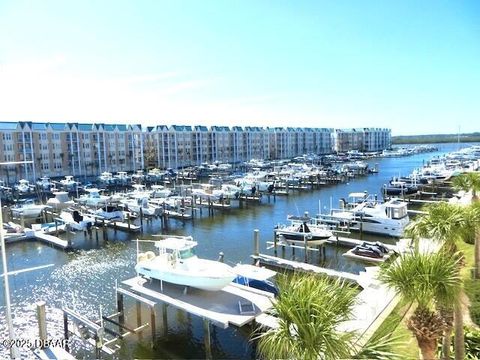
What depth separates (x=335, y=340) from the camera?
6.26 m

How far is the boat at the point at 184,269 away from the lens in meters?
17.0

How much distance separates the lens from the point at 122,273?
25141mm

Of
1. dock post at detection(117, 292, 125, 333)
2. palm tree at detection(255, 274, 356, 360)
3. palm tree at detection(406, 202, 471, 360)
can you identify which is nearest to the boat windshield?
dock post at detection(117, 292, 125, 333)

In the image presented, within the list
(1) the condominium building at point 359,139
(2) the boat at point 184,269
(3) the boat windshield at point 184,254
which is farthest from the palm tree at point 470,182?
(1) the condominium building at point 359,139

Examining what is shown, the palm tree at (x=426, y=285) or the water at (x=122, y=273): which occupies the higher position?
the palm tree at (x=426, y=285)

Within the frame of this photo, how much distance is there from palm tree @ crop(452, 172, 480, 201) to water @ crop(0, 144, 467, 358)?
7.98 m

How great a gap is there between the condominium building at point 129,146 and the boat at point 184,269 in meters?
61.2

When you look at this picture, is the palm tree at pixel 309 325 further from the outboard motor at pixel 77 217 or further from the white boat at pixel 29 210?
the white boat at pixel 29 210

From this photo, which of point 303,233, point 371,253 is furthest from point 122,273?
point 371,253

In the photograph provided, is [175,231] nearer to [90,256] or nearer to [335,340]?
[90,256]

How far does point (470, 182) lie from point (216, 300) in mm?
16500

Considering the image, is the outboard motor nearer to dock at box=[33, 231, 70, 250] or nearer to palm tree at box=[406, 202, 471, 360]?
dock at box=[33, 231, 70, 250]

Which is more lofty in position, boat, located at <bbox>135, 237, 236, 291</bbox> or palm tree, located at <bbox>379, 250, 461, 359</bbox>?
palm tree, located at <bbox>379, 250, 461, 359</bbox>

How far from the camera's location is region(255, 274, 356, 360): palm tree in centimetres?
621
